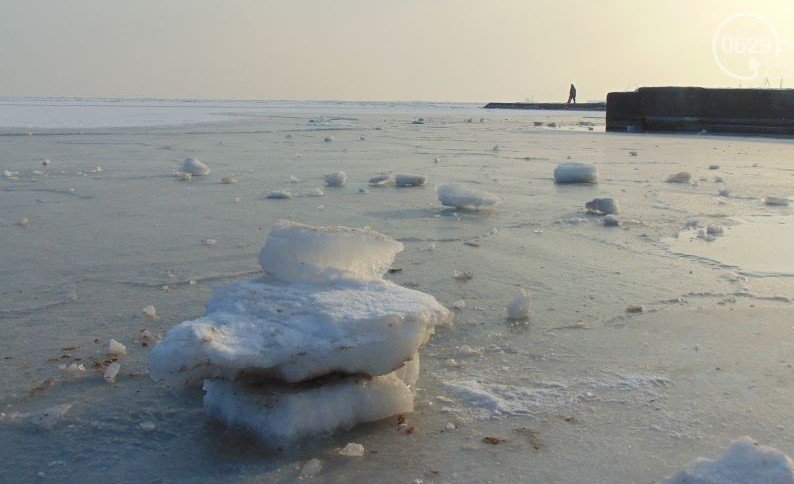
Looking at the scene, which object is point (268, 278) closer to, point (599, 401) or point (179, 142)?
point (599, 401)

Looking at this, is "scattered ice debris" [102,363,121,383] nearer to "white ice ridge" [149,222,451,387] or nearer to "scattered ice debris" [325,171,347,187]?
"white ice ridge" [149,222,451,387]

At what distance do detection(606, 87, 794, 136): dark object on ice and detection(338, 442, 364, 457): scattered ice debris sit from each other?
537 inches

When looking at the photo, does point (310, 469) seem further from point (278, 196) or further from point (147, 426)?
point (278, 196)

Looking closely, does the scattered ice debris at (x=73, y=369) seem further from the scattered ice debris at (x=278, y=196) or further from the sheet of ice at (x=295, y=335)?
the scattered ice debris at (x=278, y=196)

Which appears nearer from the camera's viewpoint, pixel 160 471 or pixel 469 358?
pixel 160 471

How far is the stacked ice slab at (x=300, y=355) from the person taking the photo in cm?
127

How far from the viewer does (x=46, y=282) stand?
2.35 metres

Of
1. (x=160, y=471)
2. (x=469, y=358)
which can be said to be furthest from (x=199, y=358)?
(x=469, y=358)

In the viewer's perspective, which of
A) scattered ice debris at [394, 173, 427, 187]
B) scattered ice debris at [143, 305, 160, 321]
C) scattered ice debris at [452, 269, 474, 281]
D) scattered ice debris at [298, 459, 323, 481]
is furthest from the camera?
scattered ice debris at [394, 173, 427, 187]

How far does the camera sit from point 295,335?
1314 mm

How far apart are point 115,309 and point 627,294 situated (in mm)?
1576

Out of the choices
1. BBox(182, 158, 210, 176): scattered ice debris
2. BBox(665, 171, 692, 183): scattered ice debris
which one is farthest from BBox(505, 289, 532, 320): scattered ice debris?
BBox(182, 158, 210, 176): scattered ice debris

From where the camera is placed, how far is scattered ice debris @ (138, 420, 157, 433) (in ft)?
4.42

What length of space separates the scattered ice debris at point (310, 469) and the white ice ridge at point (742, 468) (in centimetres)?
56
